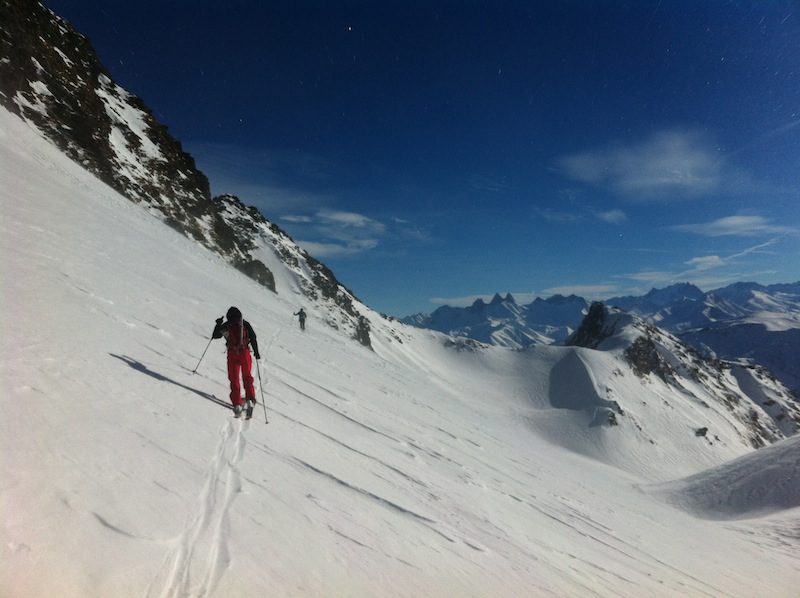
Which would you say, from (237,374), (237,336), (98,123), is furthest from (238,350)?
(98,123)

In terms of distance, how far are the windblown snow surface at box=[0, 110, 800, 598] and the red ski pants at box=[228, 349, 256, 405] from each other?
37 cm

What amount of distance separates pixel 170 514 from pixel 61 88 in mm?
48119

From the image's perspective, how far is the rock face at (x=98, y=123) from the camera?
3139 centimetres

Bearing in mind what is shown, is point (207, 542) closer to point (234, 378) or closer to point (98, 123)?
point (234, 378)

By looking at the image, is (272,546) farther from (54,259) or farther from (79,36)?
(79,36)

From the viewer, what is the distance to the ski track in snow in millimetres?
2949

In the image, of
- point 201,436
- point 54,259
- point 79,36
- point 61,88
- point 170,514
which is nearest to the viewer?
point 170,514

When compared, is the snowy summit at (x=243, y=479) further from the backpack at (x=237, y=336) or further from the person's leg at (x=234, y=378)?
the backpack at (x=237, y=336)

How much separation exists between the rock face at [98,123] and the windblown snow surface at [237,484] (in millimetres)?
19857

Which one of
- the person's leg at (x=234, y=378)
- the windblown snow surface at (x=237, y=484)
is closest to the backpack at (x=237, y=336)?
the person's leg at (x=234, y=378)

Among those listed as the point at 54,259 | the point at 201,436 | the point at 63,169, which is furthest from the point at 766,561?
the point at 63,169

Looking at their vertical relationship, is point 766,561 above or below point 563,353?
below

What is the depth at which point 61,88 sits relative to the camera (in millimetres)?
36281

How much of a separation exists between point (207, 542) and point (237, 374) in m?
4.03
